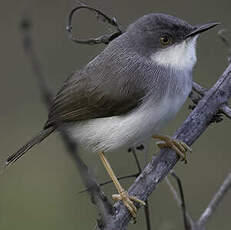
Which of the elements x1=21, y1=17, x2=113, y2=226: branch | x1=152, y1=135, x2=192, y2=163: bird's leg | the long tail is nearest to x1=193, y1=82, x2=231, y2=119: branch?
x1=152, y1=135, x2=192, y2=163: bird's leg

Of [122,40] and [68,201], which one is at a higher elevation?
[122,40]

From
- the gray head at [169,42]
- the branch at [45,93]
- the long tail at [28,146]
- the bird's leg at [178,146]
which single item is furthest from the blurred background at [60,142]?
the branch at [45,93]

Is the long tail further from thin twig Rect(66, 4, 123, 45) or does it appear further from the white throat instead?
the white throat

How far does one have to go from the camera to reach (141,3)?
25.3 ft

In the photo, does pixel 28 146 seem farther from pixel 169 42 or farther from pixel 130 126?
pixel 169 42

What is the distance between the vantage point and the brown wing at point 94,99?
364 cm

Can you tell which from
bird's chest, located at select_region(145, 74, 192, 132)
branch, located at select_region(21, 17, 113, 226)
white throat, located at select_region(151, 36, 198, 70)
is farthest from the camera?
white throat, located at select_region(151, 36, 198, 70)

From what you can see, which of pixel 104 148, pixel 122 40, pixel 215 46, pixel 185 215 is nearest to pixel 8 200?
pixel 104 148

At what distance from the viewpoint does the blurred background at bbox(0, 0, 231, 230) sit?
524cm

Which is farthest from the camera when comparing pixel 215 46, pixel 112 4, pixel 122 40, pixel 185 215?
pixel 112 4

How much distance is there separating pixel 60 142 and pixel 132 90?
4.16 ft

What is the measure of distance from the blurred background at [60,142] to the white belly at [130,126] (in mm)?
547

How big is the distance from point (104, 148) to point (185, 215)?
113 cm

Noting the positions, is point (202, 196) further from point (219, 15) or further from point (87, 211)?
point (219, 15)
